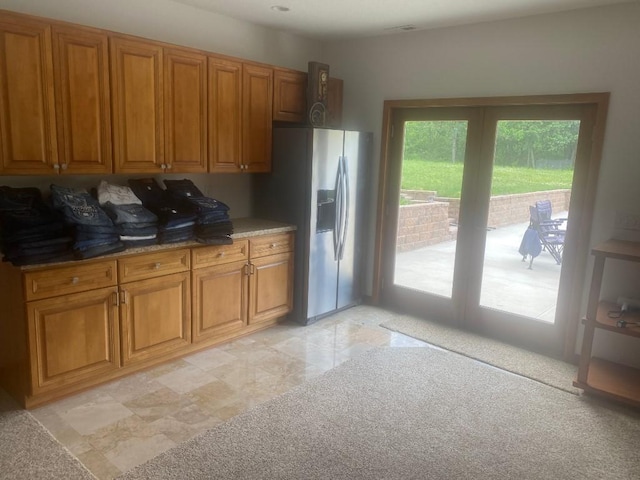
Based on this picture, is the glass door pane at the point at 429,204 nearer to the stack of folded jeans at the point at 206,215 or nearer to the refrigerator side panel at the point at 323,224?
the refrigerator side panel at the point at 323,224

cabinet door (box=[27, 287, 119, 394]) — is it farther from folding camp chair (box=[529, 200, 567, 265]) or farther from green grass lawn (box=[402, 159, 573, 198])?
folding camp chair (box=[529, 200, 567, 265])

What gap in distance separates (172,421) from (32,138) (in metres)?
1.81

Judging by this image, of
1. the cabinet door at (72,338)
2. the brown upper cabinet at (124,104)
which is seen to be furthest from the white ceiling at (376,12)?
the cabinet door at (72,338)

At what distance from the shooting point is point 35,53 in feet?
8.97

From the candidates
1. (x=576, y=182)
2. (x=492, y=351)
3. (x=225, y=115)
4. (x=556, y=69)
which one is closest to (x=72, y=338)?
(x=225, y=115)

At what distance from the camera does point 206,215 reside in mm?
3465

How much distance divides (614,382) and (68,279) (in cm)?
349

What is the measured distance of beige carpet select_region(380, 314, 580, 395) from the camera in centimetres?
347

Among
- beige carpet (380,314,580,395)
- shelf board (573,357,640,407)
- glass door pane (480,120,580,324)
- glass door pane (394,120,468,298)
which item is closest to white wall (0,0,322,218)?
glass door pane (394,120,468,298)

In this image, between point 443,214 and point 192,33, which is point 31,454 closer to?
point 192,33

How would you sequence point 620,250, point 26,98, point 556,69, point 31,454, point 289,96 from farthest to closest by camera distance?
1. point 289,96
2. point 556,69
3. point 620,250
4. point 26,98
5. point 31,454

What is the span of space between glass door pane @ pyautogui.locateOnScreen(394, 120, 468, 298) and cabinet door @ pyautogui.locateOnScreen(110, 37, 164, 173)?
2232mm

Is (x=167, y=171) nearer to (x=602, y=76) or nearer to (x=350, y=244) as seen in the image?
(x=350, y=244)

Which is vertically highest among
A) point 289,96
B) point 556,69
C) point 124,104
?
point 556,69
